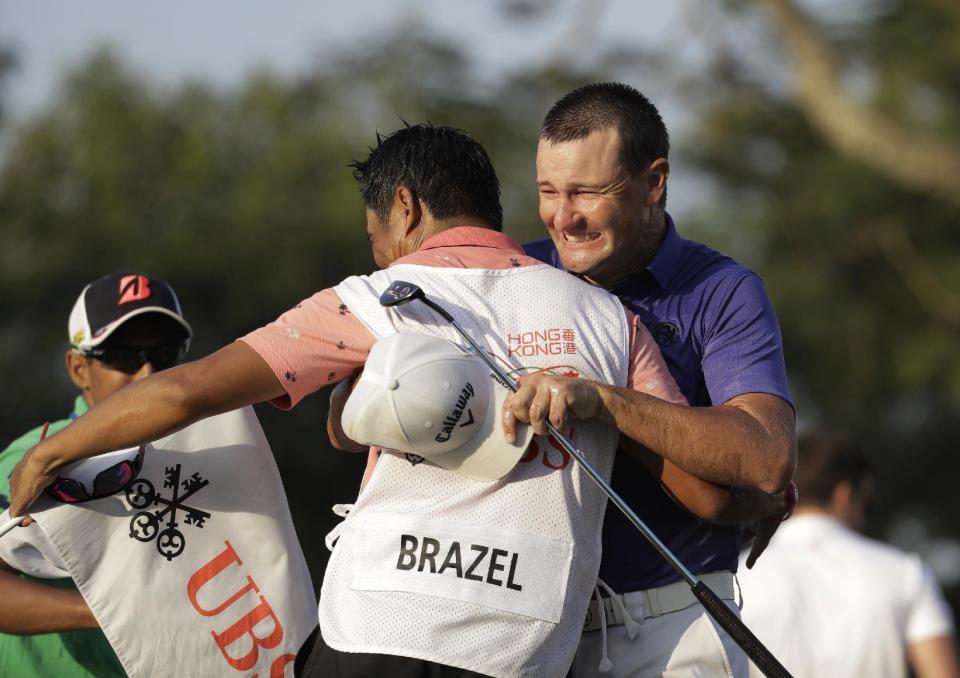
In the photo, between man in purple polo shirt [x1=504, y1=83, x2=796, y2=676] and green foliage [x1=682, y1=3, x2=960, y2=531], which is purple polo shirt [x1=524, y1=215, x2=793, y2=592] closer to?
man in purple polo shirt [x1=504, y1=83, x2=796, y2=676]

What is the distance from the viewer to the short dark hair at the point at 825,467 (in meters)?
6.11

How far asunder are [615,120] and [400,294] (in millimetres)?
923

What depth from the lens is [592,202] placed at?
3738 mm

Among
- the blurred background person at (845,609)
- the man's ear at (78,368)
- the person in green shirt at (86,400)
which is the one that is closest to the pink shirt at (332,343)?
the person in green shirt at (86,400)

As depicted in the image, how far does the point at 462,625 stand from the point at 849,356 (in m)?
21.3

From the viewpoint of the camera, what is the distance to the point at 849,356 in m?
23.6

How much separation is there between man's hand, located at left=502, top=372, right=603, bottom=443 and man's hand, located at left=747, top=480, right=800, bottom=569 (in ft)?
2.31

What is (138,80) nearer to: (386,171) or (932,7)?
(932,7)

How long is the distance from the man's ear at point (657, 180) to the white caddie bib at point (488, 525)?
1.74 feet

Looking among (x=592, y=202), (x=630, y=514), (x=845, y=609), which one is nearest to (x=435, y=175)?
(x=592, y=202)

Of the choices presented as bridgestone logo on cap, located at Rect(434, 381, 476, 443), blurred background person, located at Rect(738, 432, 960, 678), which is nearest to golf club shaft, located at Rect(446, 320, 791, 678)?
bridgestone logo on cap, located at Rect(434, 381, 476, 443)

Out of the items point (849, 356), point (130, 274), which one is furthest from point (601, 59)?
point (130, 274)

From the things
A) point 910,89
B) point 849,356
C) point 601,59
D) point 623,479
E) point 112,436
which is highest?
point 112,436

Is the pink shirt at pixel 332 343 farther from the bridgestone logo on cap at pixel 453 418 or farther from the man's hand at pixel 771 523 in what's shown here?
the man's hand at pixel 771 523
